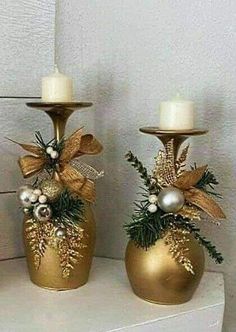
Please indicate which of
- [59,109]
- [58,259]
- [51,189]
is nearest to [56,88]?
[59,109]

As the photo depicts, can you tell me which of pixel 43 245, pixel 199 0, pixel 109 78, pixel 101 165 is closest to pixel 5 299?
pixel 43 245

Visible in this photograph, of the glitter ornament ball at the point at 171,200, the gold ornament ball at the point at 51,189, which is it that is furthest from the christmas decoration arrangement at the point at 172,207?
the gold ornament ball at the point at 51,189

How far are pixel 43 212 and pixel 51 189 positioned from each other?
1.4 inches

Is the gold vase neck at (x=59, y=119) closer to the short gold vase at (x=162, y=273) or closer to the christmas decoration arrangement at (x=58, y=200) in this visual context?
the christmas decoration arrangement at (x=58, y=200)

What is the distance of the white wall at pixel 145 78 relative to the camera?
80cm

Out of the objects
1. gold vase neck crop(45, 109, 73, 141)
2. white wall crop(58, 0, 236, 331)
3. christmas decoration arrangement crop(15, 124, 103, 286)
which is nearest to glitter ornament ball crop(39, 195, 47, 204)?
christmas decoration arrangement crop(15, 124, 103, 286)

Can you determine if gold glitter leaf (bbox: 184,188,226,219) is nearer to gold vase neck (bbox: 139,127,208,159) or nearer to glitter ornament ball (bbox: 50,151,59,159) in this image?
gold vase neck (bbox: 139,127,208,159)

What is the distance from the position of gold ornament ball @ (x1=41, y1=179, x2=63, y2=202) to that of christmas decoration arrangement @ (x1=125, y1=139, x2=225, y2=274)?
116 mm

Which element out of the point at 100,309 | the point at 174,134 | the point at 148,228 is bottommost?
the point at 100,309

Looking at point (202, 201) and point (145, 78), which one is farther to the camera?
point (145, 78)

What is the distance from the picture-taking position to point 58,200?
693 millimetres

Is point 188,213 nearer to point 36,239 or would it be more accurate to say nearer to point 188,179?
point 188,179

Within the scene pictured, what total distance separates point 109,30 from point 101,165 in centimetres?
24

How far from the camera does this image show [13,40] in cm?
85
